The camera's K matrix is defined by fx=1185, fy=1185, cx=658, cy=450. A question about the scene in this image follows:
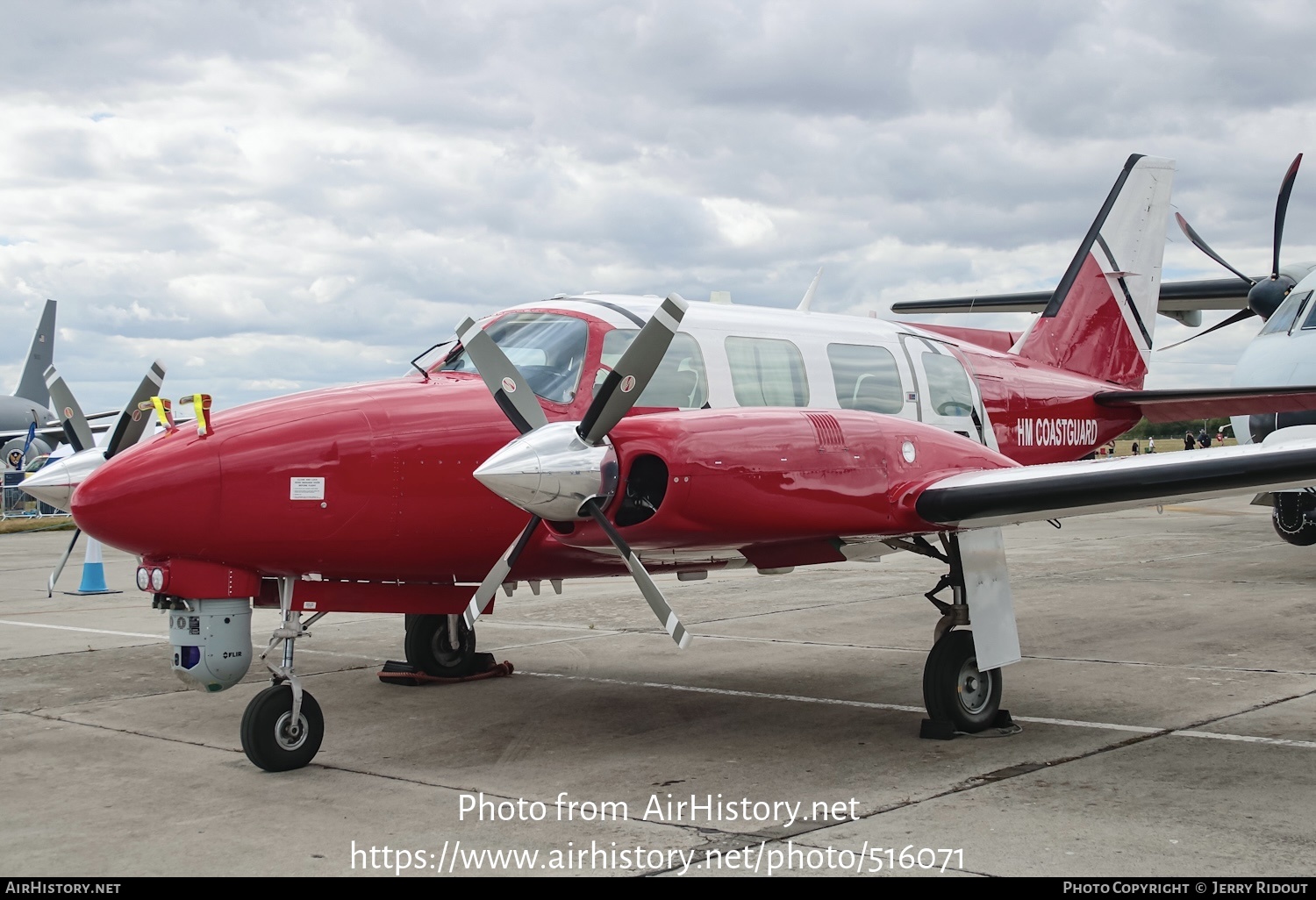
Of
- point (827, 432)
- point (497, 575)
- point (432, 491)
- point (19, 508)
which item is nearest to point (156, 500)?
point (432, 491)

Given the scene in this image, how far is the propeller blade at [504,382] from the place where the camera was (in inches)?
255

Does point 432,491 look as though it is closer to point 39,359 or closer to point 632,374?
point 632,374

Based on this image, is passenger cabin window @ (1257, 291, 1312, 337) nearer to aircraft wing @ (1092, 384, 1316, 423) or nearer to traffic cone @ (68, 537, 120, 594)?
aircraft wing @ (1092, 384, 1316, 423)

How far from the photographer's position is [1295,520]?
54.5 ft

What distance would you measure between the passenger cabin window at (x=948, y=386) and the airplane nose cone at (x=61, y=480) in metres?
6.00

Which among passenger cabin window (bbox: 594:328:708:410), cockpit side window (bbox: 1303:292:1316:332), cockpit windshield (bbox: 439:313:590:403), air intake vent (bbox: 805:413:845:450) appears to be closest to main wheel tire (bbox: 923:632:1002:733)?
air intake vent (bbox: 805:413:845:450)

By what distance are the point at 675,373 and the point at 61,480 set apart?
12.9ft

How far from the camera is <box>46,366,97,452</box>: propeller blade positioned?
28.2 feet

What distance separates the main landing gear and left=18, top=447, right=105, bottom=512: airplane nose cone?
5240mm

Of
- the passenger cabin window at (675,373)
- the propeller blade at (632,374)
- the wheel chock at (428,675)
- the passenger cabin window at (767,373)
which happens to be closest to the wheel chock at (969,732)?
the passenger cabin window at (767,373)

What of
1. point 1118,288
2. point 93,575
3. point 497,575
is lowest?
point 93,575

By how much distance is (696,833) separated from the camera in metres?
5.42

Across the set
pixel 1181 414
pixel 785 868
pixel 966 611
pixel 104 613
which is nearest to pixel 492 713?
pixel 966 611

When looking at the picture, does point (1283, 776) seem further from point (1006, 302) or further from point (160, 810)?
point (1006, 302)
